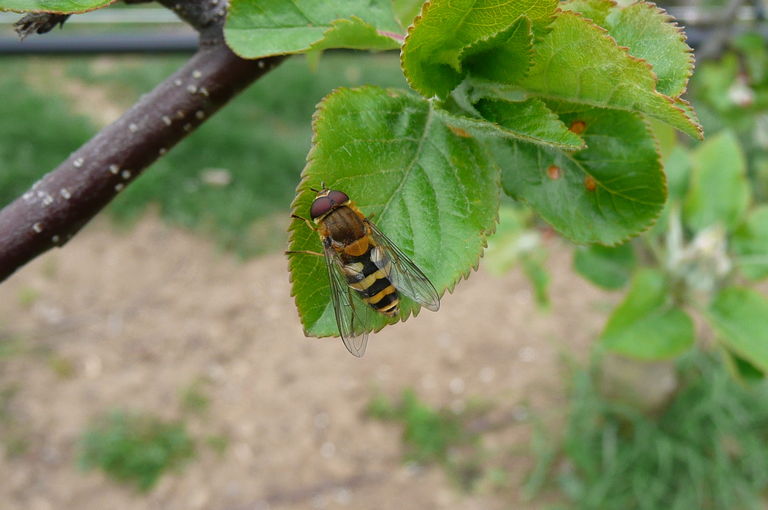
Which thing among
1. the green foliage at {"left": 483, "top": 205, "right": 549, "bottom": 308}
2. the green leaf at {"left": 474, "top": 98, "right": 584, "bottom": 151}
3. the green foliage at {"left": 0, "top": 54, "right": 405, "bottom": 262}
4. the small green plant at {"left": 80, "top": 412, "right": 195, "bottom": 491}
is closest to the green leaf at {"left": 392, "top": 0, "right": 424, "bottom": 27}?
the green leaf at {"left": 474, "top": 98, "right": 584, "bottom": 151}

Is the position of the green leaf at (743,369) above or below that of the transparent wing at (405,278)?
below

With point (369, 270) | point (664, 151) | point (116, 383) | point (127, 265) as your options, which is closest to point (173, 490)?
point (116, 383)

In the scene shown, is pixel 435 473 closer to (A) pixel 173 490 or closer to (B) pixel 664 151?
(A) pixel 173 490

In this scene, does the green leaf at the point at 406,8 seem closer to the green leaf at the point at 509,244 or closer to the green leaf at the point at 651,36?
the green leaf at the point at 651,36

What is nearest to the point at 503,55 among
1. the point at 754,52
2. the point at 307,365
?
the point at 754,52

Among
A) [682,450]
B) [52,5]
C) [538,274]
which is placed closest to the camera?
[52,5]

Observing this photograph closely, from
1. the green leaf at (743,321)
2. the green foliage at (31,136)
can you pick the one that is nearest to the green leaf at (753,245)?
the green leaf at (743,321)

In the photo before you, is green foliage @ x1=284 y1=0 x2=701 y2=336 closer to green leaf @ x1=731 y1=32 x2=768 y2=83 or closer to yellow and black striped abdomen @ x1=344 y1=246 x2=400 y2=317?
yellow and black striped abdomen @ x1=344 y1=246 x2=400 y2=317

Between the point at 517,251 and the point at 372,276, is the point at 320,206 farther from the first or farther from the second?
the point at 517,251
